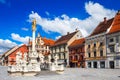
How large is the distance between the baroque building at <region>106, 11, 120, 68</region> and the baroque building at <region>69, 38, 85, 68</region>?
1086 cm

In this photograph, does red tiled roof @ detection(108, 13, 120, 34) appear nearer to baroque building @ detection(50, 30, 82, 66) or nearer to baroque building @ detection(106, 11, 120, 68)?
baroque building @ detection(106, 11, 120, 68)

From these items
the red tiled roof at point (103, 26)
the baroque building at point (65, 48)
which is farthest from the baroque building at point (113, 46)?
the baroque building at point (65, 48)

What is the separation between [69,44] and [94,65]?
15.2 metres

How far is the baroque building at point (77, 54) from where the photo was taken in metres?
58.4

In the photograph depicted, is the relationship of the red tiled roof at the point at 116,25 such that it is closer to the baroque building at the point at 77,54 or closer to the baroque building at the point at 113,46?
the baroque building at the point at 113,46

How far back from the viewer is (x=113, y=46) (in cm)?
4691

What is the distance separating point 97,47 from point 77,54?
32.6 ft

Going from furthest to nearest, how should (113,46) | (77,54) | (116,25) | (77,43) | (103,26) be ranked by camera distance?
(77,43), (77,54), (103,26), (116,25), (113,46)

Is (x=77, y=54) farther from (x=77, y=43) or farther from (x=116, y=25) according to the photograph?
(x=116, y=25)

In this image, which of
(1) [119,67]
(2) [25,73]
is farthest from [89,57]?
(2) [25,73]

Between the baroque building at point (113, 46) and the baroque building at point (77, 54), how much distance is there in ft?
35.6

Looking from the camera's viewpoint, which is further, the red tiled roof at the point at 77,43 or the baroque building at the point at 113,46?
the red tiled roof at the point at 77,43

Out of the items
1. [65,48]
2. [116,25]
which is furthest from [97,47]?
[65,48]

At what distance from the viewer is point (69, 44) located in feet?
218
